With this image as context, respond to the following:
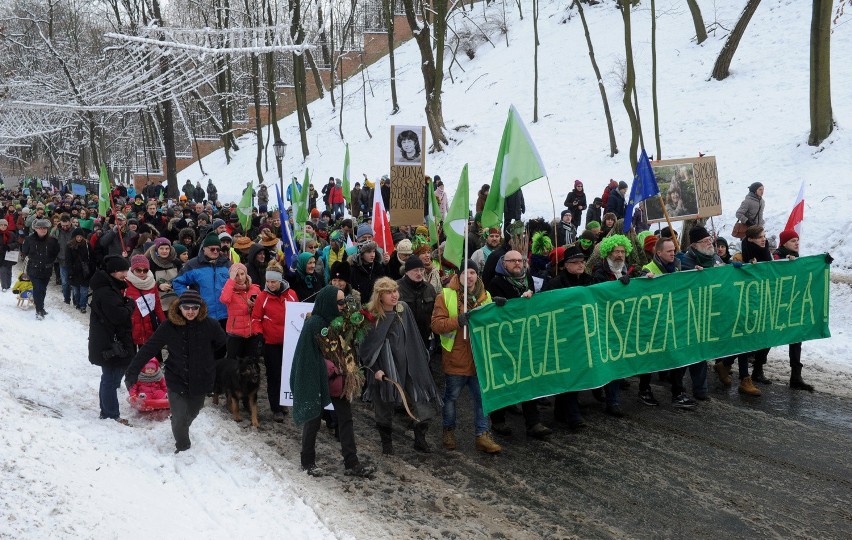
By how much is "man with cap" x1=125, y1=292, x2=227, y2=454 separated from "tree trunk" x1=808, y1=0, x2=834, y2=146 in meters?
15.8

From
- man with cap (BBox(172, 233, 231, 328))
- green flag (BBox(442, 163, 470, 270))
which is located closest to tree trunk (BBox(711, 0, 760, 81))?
green flag (BBox(442, 163, 470, 270))

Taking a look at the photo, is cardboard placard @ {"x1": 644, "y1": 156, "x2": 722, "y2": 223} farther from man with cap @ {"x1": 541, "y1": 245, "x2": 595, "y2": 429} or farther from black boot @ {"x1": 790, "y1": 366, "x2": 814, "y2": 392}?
man with cap @ {"x1": 541, "y1": 245, "x2": 595, "y2": 429}

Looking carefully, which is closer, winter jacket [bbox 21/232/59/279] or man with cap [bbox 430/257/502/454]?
man with cap [bbox 430/257/502/454]

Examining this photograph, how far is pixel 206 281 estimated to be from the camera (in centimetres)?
950

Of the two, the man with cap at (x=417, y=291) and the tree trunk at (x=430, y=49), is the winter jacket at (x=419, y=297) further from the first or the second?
the tree trunk at (x=430, y=49)

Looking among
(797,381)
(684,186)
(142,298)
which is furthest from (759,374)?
(142,298)

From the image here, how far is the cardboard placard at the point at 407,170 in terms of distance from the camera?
12266mm

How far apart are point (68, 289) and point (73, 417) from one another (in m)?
8.04

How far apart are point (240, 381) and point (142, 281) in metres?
1.74

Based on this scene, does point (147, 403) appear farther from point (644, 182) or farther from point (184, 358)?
point (644, 182)

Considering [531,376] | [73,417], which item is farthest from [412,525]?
[73,417]

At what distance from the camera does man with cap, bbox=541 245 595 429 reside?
7.79 meters

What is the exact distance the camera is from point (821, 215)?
16047mm

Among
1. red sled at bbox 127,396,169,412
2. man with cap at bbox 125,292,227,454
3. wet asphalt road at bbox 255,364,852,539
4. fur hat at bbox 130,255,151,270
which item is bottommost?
wet asphalt road at bbox 255,364,852,539
